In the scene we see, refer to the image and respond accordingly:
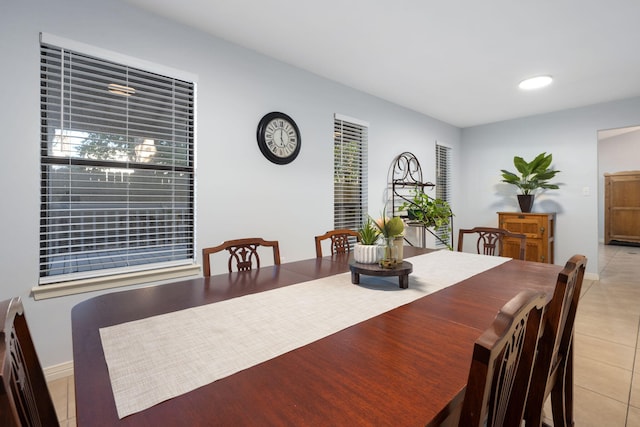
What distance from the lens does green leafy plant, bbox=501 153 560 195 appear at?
4603 mm

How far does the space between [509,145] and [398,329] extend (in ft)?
17.8

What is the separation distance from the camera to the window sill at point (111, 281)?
194 centimetres

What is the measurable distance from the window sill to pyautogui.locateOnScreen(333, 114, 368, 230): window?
1.80 meters

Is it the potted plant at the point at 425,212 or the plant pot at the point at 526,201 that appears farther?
the plant pot at the point at 526,201

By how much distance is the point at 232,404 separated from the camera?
65cm

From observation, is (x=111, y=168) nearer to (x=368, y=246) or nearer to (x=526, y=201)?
(x=368, y=246)

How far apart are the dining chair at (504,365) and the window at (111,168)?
2370 millimetres

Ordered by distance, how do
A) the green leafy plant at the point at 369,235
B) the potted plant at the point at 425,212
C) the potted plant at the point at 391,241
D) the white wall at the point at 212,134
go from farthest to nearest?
the potted plant at the point at 425,212 < the white wall at the point at 212,134 < the green leafy plant at the point at 369,235 < the potted plant at the point at 391,241

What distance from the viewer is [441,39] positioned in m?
2.64

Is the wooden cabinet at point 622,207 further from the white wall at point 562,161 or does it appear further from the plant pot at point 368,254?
the plant pot at point 368,254

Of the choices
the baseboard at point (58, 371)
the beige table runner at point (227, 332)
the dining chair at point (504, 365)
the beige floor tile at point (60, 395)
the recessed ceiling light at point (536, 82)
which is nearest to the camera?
the dining chair at point (504, 365)

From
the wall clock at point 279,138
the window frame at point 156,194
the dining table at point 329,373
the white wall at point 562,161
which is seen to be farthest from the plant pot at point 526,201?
the window frame at point 156,194

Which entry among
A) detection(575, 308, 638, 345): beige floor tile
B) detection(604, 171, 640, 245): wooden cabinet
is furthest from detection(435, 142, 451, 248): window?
detection(604, 171, 640, 245): wooden cabinet

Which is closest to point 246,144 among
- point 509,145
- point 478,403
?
point 478,403
